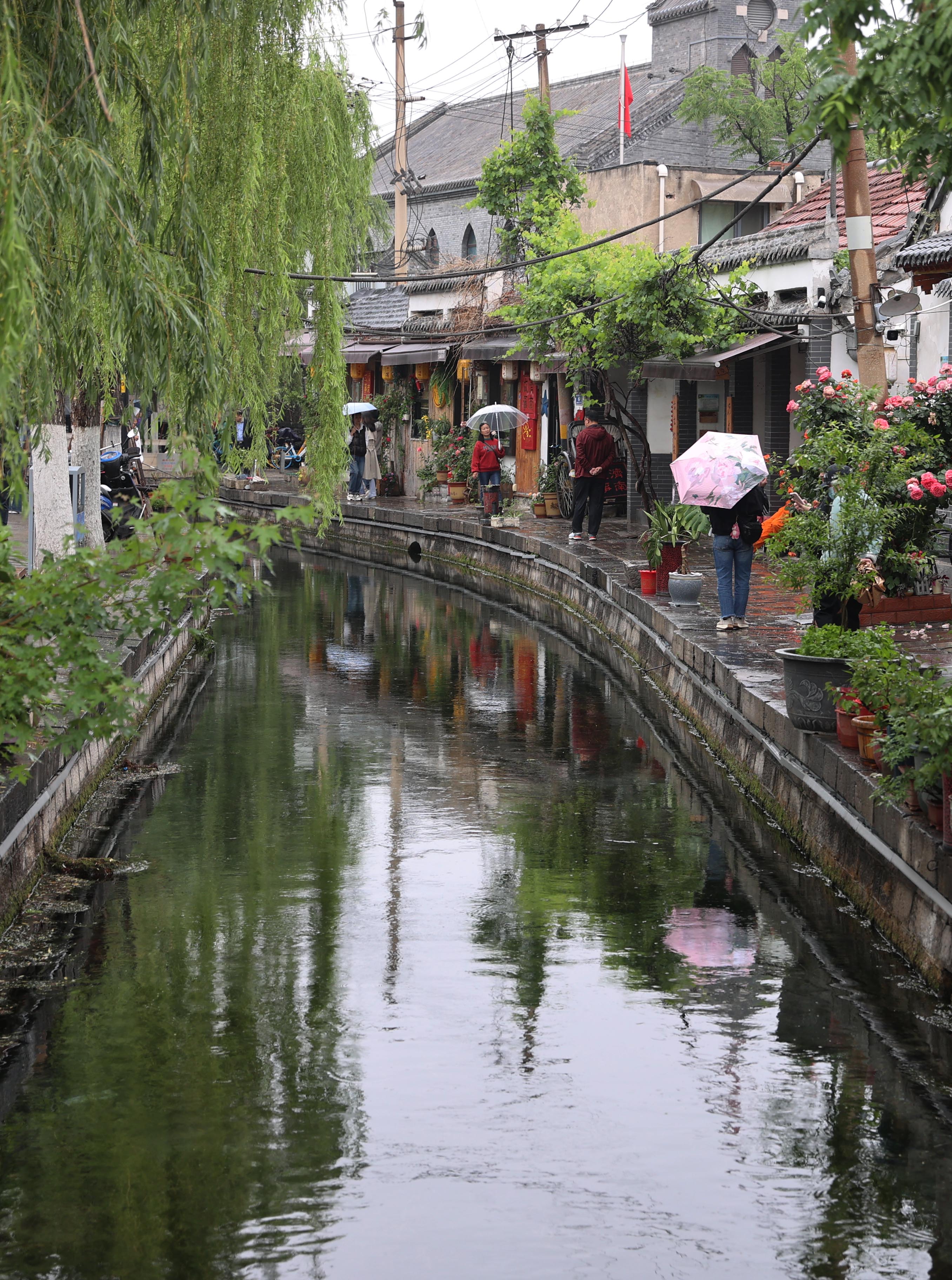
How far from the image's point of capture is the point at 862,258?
1238 cm

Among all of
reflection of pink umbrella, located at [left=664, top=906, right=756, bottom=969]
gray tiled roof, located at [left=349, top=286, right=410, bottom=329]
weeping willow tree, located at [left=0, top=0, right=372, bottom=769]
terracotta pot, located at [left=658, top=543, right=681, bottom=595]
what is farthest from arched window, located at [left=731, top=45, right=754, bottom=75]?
reflection of pink umbrella, located at [left=664, top=906, right=756, bottom=969]

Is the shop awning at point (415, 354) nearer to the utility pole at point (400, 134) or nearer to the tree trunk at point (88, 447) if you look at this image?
the utility pole at point (400, 134)

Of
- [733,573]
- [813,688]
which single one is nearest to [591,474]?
[733,573]

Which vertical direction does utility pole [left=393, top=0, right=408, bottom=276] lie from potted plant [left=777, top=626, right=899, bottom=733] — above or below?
above

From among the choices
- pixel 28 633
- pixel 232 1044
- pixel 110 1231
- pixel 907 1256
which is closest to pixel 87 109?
pixel 28 633

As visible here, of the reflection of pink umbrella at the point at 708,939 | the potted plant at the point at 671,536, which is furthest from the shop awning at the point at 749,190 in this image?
the reflection of pink umbrella at the point at 708,939

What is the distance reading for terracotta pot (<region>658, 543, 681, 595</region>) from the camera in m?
18.2

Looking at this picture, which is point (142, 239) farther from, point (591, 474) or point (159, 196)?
point (591, 474)

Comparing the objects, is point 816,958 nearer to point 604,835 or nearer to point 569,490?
point 604,835

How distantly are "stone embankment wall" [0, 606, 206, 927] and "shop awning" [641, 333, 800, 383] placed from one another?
38.8 ft

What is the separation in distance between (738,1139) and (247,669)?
1196 cm

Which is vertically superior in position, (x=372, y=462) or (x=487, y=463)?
(x=372, y=462)

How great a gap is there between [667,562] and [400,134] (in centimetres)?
2324

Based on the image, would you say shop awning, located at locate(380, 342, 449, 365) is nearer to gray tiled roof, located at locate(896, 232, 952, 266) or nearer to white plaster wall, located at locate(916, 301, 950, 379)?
white plaster wall, located at locate(916, 301, 950, 379)
